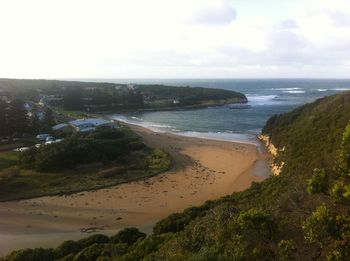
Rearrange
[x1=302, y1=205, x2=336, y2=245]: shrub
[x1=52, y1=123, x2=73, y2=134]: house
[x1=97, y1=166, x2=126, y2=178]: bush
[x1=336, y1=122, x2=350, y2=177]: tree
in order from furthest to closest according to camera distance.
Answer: [x1=52, y1=123, x2=73, y2=134]: house
[x1=97, y1=166, x2=126, y2=178]: bush
[x1=336, y1=122, x2=350, y2=177]: tree
[x1=302, y1=205, x2=336, y2=245]: shrub

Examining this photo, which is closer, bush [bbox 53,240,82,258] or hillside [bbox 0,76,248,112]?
bush [bbox 53,240,82,258]

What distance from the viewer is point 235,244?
8797 mm

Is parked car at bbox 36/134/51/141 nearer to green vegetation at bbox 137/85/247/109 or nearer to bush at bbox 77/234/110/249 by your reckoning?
bush at bbox 77/234/110/249

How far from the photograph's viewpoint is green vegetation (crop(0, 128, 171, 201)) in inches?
1110

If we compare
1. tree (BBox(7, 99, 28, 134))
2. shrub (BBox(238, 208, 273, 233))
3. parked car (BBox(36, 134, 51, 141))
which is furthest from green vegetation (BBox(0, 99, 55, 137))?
shrub (BBox(238, 208, 273, 233))

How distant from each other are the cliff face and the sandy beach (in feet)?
3.56

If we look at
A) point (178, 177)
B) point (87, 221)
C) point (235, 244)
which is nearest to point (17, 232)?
point (87, 221)

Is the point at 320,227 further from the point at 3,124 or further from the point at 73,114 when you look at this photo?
the point at 73,114

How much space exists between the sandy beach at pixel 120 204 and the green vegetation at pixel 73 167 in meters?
1.32

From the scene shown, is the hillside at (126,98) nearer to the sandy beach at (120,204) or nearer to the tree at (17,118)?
the tree at (17,118)

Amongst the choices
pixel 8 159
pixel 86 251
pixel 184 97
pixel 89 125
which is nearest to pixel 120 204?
pixel 86 251

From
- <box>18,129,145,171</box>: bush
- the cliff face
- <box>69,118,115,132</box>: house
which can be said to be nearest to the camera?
the cliff face

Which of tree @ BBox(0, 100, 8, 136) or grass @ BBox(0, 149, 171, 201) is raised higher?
tree @ BBox(0, 100, 8, 136)

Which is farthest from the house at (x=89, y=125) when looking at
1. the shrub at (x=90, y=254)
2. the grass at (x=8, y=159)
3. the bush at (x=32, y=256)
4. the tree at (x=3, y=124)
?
the shrub at (x=90, y=254)
